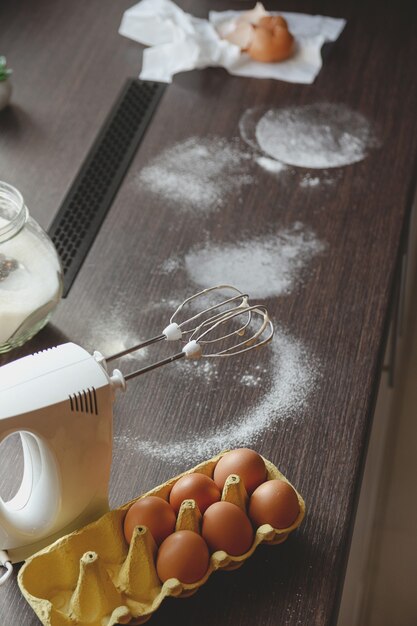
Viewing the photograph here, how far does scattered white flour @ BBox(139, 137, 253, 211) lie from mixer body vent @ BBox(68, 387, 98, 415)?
66cm

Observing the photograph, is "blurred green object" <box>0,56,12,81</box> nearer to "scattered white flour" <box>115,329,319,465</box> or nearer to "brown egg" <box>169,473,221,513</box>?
"scattered white flour" <box>115,329,319,465</box>

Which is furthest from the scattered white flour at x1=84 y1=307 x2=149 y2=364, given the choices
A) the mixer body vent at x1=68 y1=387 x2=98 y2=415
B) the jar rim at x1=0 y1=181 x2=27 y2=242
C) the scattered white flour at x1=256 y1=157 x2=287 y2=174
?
the scattered white flour at x1=256 y1=157 x2=287 y2=174

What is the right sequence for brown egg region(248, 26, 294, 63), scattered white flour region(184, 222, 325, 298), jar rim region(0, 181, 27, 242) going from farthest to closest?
1. brown egg region(248, 26, 294, 63)
2. scattered white flour region(184, 222, 325, 298)
3. jar rim region(0, 181, 27, 242)

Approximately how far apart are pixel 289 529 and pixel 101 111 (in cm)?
101

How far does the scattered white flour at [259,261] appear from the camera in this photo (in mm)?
1280

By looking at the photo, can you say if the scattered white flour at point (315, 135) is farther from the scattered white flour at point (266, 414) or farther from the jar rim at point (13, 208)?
the jar rim at point (13, 208)

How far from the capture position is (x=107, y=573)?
811mm

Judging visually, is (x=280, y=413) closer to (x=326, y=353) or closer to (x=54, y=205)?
(x=326, y=353)

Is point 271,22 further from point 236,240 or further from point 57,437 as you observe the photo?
point 57,437

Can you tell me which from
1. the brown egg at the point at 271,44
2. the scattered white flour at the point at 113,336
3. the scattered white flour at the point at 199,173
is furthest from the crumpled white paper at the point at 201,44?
the scattered white flour at the point at 113,336

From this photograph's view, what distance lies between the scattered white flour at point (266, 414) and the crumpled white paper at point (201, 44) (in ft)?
2.43

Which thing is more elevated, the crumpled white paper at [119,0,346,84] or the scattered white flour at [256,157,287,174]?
the crumpled white paper at [119,0,346,84]

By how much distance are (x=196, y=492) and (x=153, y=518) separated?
0.05 meters

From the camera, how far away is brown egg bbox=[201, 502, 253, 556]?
851 millimetres
